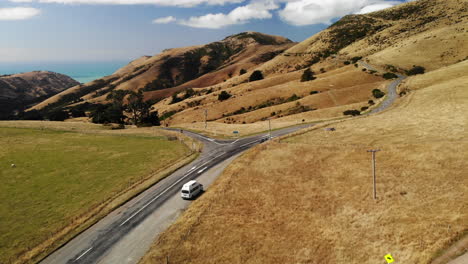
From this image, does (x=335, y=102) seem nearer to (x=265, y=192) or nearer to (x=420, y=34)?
(x=265, y=192)

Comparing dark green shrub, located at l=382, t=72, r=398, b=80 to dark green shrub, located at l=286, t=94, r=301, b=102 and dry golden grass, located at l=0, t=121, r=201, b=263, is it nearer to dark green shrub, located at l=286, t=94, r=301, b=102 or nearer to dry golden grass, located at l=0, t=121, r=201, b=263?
dark green shrub, located at l=286, t=94, r=301, b=102

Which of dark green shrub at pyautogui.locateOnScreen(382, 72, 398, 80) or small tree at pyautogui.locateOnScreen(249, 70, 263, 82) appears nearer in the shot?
dark green shrub at pyautogui.locateOnScreen(382, 72, 398, 80)

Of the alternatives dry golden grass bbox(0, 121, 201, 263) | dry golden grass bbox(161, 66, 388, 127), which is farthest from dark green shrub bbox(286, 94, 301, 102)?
dry golden grass bbox(0, 121, 201, 263)

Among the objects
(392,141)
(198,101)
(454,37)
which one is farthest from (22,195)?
(454,37)

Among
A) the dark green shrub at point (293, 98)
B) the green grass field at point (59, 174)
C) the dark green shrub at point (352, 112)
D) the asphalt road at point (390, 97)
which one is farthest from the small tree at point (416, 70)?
the green grass field at point (59, 174)

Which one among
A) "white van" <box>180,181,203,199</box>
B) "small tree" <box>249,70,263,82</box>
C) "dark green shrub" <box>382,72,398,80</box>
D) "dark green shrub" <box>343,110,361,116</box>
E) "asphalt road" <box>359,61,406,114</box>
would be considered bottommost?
"white van" <box>180,181,203,199</box>

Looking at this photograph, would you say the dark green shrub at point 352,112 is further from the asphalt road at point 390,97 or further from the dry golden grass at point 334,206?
the dry golden grass at point 334,206
